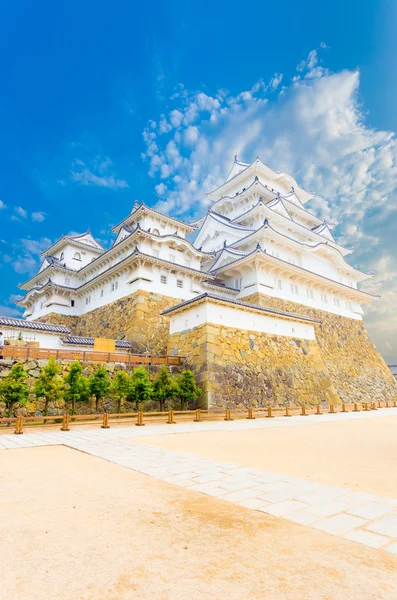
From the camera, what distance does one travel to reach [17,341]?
15.7 meters

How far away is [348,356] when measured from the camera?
27.8m

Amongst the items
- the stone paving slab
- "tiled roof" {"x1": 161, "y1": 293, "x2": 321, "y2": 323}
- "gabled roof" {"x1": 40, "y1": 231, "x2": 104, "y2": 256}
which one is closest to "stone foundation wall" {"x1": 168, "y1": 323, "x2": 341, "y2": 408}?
"tiled roof" {"x1": 161, "y1": 293, "x2": 321, "y2": 323}

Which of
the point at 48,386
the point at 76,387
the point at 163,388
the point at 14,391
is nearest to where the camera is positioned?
the point at 14,391

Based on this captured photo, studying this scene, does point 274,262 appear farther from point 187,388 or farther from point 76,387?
point 76,387

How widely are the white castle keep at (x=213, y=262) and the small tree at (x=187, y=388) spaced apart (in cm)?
773

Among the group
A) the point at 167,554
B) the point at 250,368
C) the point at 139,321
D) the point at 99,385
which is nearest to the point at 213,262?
the point at 139,321

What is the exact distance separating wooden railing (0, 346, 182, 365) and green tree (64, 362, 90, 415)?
5.58ft

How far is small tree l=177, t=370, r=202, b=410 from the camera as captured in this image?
14.4m

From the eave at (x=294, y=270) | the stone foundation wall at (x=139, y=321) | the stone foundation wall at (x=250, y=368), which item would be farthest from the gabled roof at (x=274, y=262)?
the stone foundation wall at (x=250, y=368)

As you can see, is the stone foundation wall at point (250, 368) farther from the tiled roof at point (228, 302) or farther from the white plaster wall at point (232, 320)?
the tiled roof at point (228, 302)

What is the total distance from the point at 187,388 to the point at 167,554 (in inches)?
477

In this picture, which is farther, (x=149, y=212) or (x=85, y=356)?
(x=149, y=212)

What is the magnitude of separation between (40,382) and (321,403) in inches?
592

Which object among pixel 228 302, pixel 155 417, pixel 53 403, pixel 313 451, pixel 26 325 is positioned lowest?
pixel 313 451
